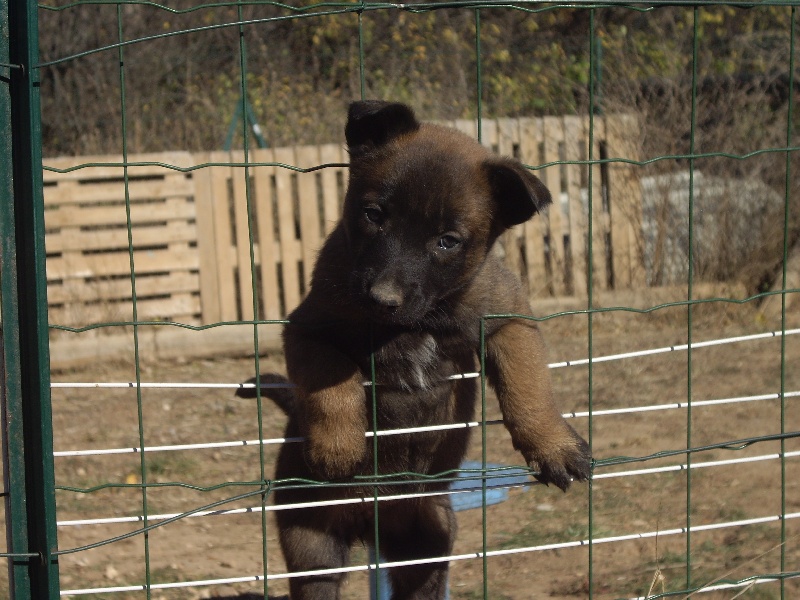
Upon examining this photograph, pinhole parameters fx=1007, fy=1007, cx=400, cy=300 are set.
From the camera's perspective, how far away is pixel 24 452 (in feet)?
9.80

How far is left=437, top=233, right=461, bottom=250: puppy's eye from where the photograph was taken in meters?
3.52

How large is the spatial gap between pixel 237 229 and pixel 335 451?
705 centimetres

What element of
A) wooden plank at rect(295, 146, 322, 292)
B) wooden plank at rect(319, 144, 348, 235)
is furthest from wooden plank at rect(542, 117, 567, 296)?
wooden plank at rect(295, 146, 322, 292)

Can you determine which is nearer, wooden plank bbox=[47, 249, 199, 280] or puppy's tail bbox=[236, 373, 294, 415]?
puppy's tail bbox=[236, 373, 294, 415]

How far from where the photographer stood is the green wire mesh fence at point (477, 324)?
304 cm

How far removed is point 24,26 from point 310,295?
1409mm

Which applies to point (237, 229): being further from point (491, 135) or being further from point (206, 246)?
point (491, 135)

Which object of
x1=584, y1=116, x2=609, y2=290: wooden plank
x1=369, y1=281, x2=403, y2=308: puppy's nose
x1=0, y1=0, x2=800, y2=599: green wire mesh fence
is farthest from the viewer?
x1=584, y1=116, x2=609, y2=290: wooden plank

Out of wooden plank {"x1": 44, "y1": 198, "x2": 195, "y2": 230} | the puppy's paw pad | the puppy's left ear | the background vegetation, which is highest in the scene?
the background vegetation

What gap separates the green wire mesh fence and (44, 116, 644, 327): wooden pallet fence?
0.21 ft

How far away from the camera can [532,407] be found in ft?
12.0

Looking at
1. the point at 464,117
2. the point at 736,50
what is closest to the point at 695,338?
the point at 464,117

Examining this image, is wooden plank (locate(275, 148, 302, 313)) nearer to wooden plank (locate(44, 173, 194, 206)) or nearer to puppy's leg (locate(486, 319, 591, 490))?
wooden plank (locate(44, 173, 194, 206))

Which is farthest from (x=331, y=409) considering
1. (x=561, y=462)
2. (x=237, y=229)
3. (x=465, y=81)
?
(x=465, y=81)
